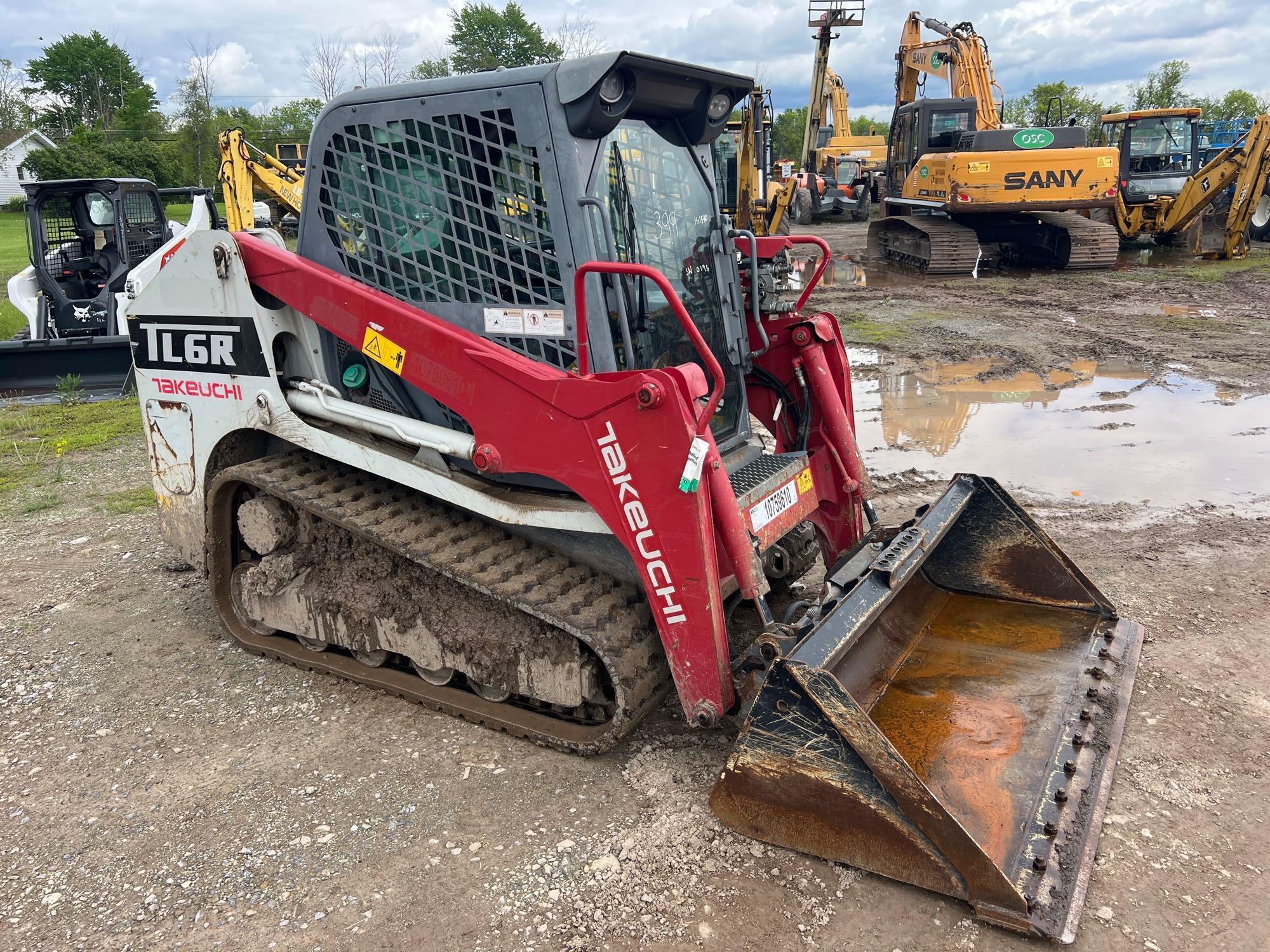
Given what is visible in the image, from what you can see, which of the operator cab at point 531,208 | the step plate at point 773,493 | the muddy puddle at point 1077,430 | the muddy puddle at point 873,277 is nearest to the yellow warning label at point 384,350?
the operator cab at point 531,208

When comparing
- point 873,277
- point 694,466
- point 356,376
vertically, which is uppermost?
point 356,376

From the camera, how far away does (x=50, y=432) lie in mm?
8406

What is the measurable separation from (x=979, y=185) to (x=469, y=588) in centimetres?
1426

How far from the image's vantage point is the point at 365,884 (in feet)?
9.41

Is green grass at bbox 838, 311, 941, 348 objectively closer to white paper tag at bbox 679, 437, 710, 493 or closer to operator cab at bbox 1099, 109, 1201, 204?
white paper tag at bbox 679, 437, 710, 493

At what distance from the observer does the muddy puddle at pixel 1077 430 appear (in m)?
6.19

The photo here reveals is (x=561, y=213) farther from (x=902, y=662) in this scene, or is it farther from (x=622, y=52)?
(x=902, y=662)

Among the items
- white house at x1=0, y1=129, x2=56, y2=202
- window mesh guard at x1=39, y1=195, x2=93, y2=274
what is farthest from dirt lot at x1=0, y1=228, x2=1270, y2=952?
white house at x1=0, y1=129, x2=56, y2=202

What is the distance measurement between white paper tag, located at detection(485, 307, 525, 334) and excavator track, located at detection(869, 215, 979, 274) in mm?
13712

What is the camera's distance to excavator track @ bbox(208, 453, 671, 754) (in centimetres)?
329

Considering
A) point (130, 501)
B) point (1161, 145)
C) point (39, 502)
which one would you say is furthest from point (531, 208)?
point (1161, 145)

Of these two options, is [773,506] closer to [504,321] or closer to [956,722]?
[956,722]

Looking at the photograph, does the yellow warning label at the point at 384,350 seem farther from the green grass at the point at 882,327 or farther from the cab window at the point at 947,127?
the cab window at the point at 947,127

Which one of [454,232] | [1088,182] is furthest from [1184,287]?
[454,232]
